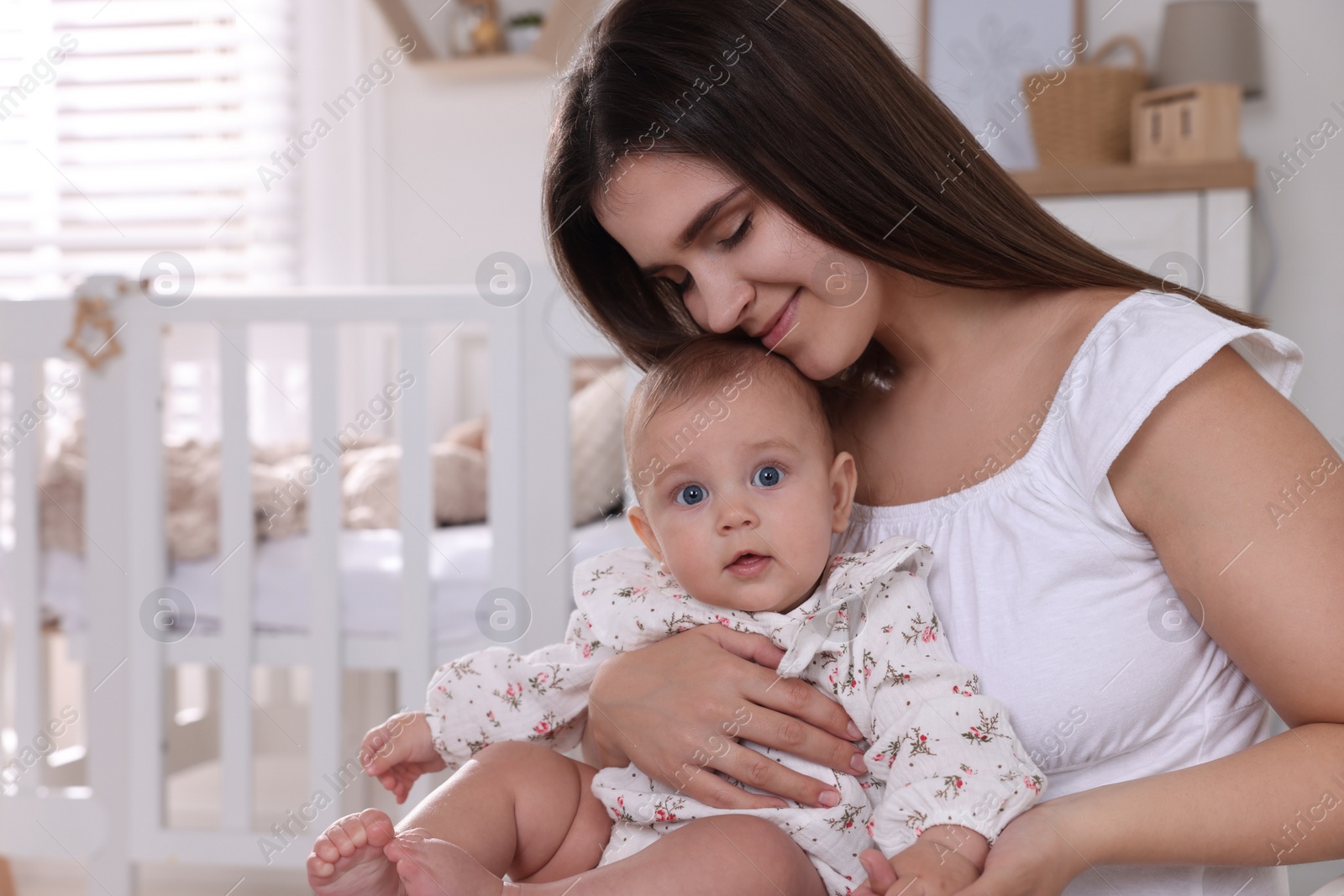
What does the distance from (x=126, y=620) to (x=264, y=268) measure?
139 cm

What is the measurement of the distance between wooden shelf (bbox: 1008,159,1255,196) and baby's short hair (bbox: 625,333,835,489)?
43.3 inches

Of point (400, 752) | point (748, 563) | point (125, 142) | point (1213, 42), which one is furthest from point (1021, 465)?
point (125, 142)

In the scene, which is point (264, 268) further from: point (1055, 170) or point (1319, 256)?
point (1319, 256)

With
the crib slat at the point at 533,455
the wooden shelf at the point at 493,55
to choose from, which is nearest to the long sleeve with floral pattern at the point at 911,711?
the crib slat at the point at 533,455

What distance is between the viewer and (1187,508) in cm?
82

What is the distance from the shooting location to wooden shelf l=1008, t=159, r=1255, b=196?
74.9 inches

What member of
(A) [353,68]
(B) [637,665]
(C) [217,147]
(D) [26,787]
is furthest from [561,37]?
(B) [637,665]

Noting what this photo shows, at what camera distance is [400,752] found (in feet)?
3.32

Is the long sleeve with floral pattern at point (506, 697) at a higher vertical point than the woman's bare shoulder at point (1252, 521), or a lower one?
lower

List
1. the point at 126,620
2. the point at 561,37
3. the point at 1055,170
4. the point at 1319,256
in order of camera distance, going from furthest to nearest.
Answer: the point at 561,37 → the point at 1319,256 → the point at 1055,170 → the point at 126,620

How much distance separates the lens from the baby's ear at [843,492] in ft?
3.19

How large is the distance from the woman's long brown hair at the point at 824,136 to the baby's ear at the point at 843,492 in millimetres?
176

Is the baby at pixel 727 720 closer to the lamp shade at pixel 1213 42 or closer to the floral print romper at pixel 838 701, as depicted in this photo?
the floral print romper at pixel 838 701

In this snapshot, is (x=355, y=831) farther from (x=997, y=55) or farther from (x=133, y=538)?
(x=997, y=55)
